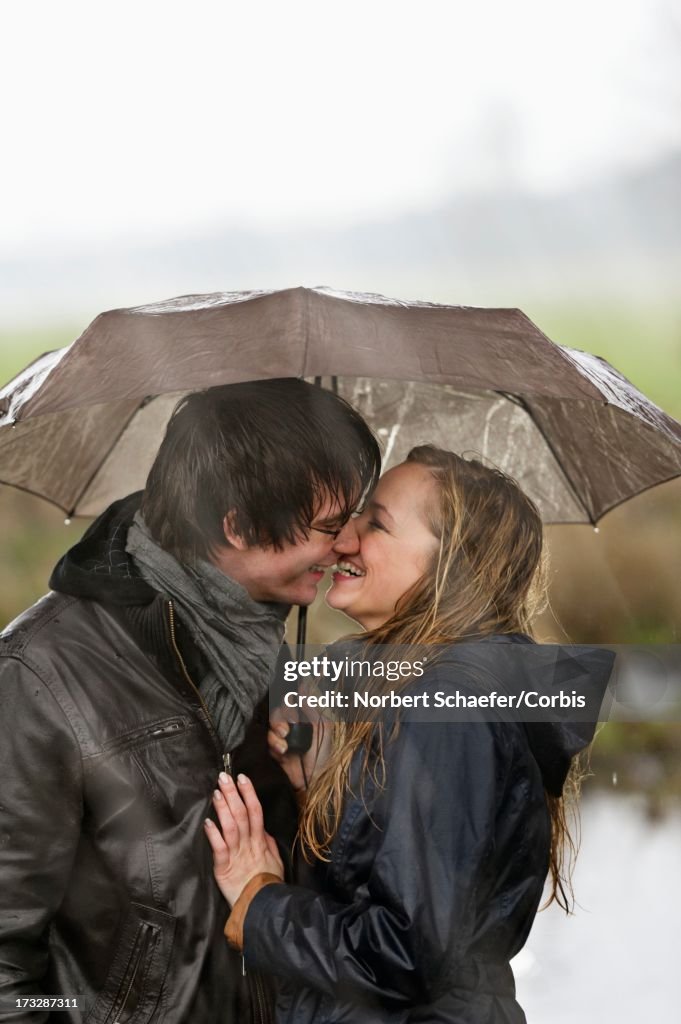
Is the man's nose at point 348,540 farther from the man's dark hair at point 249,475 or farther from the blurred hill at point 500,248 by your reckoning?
the blurred hill at point 500,248

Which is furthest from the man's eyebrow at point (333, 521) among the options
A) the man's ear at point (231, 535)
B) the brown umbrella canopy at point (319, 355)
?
the brown umbrella canopy at point (319, 355)

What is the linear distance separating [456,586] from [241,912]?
1.74 feet

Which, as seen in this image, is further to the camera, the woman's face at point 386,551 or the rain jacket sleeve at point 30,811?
the woman's face at point 386,551

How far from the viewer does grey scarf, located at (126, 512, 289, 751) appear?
148 cm

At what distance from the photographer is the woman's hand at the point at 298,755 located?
62.2 inches

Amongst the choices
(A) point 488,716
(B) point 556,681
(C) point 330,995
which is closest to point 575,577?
(B) point 556,681

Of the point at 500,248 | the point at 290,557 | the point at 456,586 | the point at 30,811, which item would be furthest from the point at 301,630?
the point at 500,248

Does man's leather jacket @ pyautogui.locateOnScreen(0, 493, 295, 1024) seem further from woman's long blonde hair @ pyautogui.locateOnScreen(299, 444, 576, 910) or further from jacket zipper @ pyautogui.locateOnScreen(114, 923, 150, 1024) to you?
woman's long blonde hair @ pyautogui.locateOnScreen(299, 444, 576, 910)

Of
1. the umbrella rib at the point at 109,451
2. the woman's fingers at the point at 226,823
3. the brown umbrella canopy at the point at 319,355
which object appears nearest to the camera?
the brown umbrella canopy at the point at 319,355

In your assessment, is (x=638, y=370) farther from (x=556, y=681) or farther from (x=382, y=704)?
(x=382, y=704)

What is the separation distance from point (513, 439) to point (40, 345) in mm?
817

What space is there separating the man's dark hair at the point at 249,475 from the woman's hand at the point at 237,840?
1.08 ft

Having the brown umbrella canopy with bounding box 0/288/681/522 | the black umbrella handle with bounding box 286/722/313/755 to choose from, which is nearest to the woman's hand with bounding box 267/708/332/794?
the black umbrella handle with bounding box 286/722/313/755

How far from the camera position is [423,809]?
1378 millimetres
